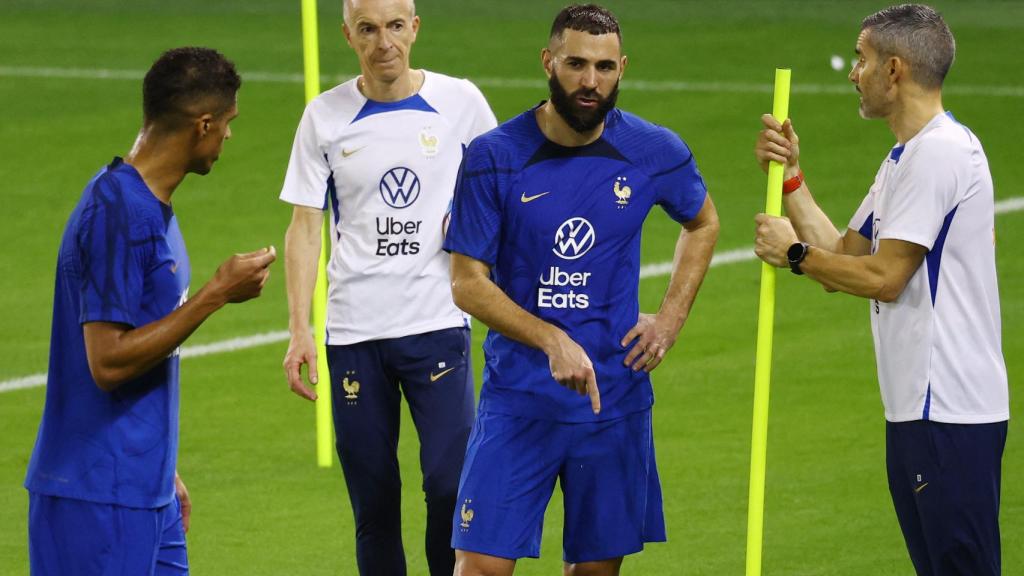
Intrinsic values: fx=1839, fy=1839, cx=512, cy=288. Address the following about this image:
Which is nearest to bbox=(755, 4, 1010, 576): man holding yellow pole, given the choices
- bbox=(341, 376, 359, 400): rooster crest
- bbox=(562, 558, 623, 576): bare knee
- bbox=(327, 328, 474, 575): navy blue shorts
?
bbox=(562, 558, 623, 576): bare knee

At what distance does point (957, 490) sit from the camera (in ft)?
18.8

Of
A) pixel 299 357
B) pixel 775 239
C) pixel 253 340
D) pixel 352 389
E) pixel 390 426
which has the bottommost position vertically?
pixel 390 426

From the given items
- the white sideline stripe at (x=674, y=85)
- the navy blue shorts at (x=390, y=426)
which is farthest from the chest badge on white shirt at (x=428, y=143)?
the white sideline stripe at (x=674, y=85)

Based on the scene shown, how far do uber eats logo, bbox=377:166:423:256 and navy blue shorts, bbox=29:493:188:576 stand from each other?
202cm

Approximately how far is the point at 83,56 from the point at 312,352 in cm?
1508

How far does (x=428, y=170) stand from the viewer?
23.1ft

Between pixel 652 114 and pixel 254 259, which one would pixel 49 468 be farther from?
pixel 652 114

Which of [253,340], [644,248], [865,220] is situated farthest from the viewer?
[644,248]

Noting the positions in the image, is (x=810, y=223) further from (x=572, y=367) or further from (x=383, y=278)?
(x=383, y=278)

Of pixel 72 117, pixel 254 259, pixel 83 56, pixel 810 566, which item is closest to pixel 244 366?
pixel 810 566

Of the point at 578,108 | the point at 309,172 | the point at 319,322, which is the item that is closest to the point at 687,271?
the point at 578,108

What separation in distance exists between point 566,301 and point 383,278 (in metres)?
1.27

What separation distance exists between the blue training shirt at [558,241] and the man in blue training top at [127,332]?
935 millimetres

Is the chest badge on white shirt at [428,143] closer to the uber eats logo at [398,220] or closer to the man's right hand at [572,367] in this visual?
the uber eats logo at [398,220]
